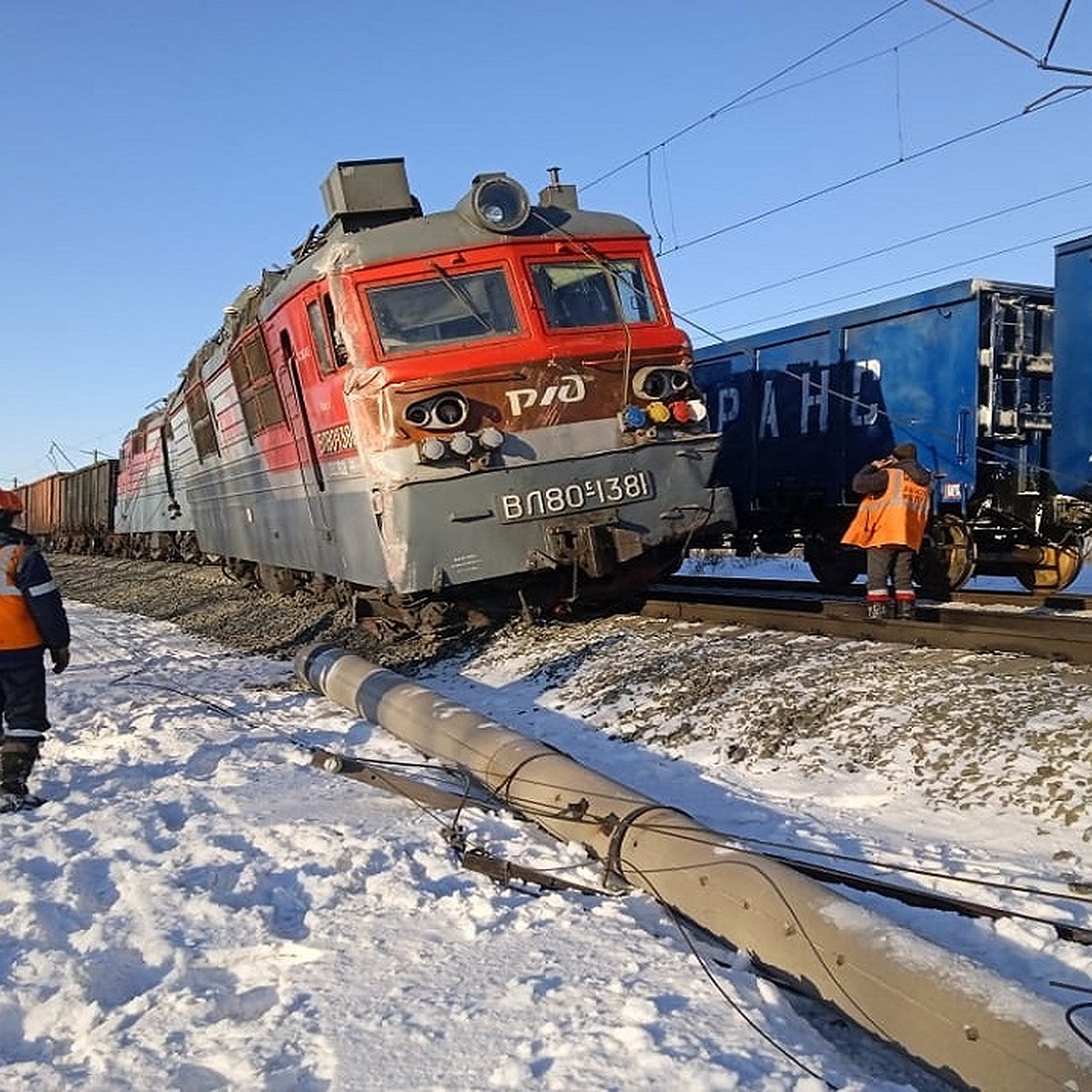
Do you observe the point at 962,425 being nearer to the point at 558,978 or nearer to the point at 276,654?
the point at 276,654

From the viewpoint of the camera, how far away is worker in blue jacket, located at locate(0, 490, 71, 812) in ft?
18.5

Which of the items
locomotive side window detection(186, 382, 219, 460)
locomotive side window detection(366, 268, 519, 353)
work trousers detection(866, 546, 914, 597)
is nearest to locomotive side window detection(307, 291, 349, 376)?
locomotive side window detection(366, 268, 519, 353)

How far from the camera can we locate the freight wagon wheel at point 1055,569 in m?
10.6

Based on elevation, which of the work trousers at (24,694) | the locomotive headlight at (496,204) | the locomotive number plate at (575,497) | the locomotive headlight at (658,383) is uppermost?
the locomotive headlight at (496,204)

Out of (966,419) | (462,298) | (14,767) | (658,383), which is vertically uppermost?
(462,298)

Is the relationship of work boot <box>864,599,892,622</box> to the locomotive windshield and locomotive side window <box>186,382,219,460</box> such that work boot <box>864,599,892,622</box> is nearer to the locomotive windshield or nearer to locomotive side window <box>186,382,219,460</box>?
the locomotive windshield

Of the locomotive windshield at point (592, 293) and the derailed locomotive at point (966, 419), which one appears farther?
the derailed locomotive at point (966, 419)

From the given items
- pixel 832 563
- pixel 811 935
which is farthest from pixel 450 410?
pixel 832 563

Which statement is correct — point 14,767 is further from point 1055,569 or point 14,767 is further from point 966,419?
point 1055,569

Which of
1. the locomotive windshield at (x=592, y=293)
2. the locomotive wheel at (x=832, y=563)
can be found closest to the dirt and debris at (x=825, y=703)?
the locomotive windshield at (x=592, y=293)

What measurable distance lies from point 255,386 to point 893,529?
6593 millimetres

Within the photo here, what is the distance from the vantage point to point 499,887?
13.3 ft

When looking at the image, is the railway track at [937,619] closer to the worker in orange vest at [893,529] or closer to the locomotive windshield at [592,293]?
the worker in orange vest at [893,529]

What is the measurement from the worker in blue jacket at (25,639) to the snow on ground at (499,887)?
1.14 feet
